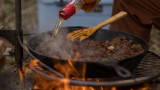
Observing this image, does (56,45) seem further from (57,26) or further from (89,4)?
(89,4)

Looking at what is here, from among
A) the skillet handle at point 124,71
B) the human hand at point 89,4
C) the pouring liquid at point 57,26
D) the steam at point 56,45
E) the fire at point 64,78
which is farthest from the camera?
the human hand at point 89,4

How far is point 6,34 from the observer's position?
1576mm

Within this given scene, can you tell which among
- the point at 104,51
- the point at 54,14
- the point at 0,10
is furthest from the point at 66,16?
the point at 0,10

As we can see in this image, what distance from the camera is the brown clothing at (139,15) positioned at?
2.03 meters

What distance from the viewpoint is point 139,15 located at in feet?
6.93

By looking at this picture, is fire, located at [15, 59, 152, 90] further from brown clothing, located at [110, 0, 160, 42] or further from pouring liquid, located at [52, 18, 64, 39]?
brown clothing, located at [110, 0, 160, 42]

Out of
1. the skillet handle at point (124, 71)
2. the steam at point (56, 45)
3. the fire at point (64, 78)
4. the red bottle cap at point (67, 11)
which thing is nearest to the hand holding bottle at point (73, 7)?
the red bottle cap at point (67, 11)

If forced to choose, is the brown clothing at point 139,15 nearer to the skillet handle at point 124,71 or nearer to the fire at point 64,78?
the fire at point 64,78

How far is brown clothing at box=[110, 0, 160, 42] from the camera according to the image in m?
2.03

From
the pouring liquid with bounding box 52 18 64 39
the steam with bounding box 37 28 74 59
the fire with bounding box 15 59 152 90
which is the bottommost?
the fire with bounding box 15 59 152 90

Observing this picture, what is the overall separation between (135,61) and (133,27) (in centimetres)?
118

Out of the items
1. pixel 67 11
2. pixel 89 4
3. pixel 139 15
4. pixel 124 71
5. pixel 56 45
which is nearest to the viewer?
pixel 124 71

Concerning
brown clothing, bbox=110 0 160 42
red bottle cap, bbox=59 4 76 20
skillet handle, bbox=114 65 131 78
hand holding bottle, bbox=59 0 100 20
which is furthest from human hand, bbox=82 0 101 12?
skillet handle, bbox=114 65 131 78

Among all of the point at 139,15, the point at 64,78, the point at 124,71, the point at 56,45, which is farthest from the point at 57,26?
the point at 139,15
